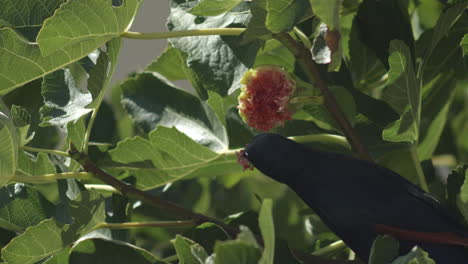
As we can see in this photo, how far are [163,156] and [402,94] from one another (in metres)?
0.35

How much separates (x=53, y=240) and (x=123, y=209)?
0.14m

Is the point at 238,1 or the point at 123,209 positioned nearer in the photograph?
the point at 238,1

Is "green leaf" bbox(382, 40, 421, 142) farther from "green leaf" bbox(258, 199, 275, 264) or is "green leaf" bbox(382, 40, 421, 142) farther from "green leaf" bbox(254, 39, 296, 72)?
"green leaf" bbox(258, 199, 275, 264)

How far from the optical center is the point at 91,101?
45.0 inches

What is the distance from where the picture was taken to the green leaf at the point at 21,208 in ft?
4.02

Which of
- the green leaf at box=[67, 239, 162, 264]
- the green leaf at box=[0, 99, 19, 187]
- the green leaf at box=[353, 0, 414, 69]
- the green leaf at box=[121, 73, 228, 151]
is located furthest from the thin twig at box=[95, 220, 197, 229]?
the green leaf at box=[353, 0, 414, 69]

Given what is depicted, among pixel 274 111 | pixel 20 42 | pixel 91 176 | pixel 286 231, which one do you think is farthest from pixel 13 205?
pixel 286 231

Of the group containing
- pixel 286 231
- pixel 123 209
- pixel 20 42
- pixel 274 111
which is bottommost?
pixel 286 231

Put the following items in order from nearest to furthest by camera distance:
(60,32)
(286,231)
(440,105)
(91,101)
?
1. (60,32)
2. (91,101)
3. (440,105)
4. (286,231)

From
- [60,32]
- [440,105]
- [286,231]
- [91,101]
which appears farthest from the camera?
[286,231]

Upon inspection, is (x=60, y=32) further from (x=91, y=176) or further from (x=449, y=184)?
(x=449, y=184)

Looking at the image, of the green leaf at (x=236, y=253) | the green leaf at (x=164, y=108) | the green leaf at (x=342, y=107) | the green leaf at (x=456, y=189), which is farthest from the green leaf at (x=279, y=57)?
the green leaf at (x=236, y=253)

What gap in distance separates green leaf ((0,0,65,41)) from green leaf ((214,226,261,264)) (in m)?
0.45

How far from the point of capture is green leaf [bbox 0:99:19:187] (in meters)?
1.09
